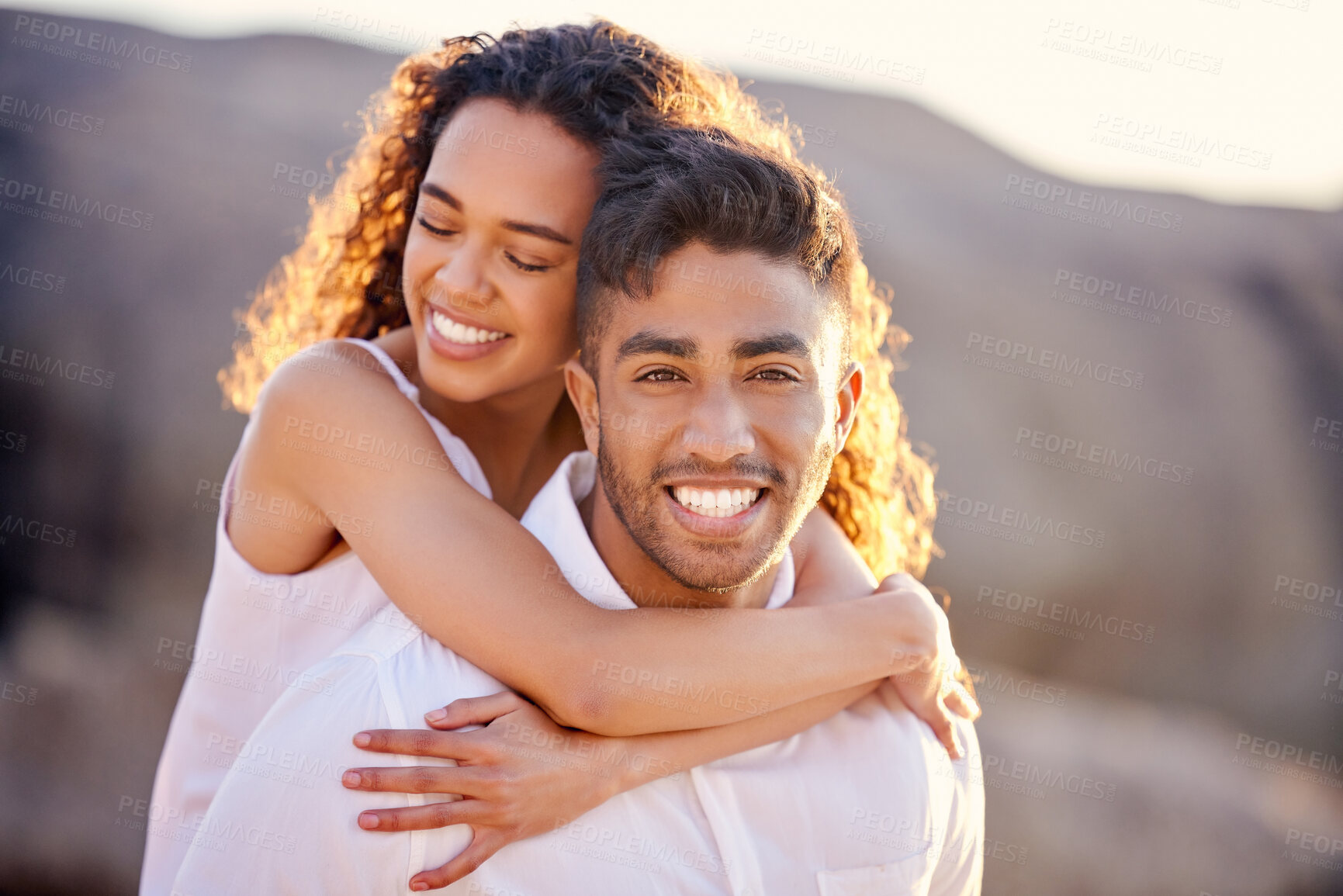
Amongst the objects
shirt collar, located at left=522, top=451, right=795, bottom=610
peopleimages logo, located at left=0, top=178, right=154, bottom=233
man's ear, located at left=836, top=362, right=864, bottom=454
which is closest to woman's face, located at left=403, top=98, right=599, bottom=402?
shirt collar, located at left=522, top=451, right=795, bottom=610

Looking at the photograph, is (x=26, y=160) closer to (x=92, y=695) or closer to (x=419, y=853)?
(x=92, y=695)

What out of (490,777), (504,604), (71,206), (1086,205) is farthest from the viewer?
(1086,205)

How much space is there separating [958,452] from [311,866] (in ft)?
13.2

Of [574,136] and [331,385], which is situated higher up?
[574,136]

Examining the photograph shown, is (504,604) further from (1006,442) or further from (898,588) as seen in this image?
(1006,442)

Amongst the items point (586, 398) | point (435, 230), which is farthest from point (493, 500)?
point (435, 230)

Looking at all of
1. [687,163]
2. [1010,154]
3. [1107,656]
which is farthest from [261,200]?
[1107,656]

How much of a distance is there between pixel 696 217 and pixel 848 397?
61 centimetres

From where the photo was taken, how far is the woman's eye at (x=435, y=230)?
8.16 feet

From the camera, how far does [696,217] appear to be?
2123mm

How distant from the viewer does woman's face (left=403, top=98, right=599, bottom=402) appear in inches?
92.7

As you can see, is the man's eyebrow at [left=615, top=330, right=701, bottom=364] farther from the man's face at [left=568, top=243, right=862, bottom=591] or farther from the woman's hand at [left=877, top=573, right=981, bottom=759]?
the woman's hand at [left=877, top=573, right=981, bottom=759]

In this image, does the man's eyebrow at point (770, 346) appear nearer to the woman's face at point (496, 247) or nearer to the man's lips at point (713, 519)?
the man's lips at point (713, 519)

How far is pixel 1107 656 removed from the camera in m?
5.16
